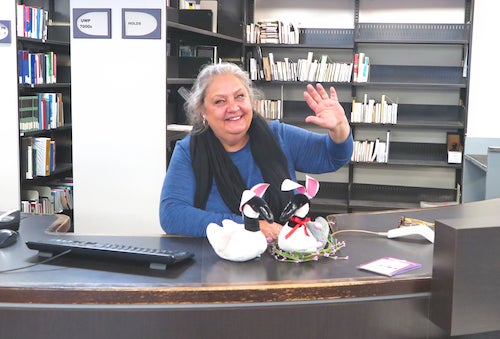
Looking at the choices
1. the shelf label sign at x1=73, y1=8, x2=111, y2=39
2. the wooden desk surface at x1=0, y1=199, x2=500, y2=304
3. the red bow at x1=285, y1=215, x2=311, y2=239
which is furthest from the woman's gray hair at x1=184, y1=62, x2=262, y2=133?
the shelf label sign at x1=73, y1=8, x2=111, y2=39

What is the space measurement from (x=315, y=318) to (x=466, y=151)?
452cm

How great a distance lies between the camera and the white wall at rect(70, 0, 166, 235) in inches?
171

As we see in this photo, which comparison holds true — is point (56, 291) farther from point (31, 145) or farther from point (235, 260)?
point (31, 145)

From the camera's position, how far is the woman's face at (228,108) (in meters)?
2.65

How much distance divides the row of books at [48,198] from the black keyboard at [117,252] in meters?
3.52

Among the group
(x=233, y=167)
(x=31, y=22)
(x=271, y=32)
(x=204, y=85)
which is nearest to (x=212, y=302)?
(x=233, y=167)

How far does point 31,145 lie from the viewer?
5.39 meters

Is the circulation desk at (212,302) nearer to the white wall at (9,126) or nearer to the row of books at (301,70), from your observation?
the white wall at (9,126)

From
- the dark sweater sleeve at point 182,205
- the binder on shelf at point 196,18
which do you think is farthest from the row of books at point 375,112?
the dark sweater sleeve at point 182,205

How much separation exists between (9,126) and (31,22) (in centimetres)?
93

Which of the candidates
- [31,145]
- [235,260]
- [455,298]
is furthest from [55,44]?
[455,298]

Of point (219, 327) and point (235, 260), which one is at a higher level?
point (235, 260)

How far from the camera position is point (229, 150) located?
108 inches

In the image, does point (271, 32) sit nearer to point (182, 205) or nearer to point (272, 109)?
point (272, 109)
